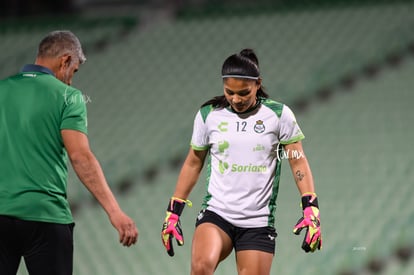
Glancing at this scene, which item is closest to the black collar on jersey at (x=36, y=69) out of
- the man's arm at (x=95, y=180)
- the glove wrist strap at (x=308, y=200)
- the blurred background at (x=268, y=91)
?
the man's arm at (x=95, y=180)

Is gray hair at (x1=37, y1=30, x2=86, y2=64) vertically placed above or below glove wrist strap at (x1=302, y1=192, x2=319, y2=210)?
above

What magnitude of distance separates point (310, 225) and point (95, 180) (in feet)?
3.94

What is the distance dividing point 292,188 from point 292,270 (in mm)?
1653

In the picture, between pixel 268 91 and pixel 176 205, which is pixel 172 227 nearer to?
pixel 176 205

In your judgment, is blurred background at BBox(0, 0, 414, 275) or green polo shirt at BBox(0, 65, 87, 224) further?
blurred background at BBox(0, 0, 414, 275)

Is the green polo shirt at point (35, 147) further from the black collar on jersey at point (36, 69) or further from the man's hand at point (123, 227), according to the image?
the man's hand at point (123, 227)

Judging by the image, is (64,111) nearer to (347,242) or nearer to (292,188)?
(347,242)

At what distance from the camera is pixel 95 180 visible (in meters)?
3.61

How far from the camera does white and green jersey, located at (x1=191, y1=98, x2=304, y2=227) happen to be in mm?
4211

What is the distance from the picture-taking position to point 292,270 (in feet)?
22.6

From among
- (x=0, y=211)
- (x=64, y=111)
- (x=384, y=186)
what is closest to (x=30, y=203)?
(x=0, y=211)

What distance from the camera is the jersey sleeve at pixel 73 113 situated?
3.58m

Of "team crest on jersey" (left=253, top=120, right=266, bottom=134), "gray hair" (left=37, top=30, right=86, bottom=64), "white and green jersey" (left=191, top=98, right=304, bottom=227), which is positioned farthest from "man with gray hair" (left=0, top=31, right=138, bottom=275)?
"team crest on jersey" (left=253, top=120, right=266, bottom=134)

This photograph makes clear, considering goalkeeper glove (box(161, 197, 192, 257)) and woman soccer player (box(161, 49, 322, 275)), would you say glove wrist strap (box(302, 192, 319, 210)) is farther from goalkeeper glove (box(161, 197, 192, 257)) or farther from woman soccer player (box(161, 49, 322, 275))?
goalkeeper glove (box(161, 197, 192, 257))
